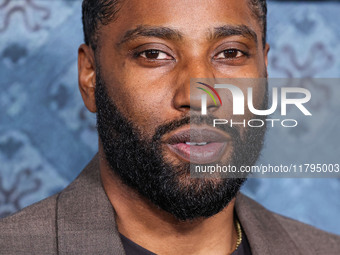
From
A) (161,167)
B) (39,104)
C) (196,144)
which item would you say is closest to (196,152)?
(196,144)

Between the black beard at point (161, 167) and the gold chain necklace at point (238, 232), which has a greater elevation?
the black beard at point (161, 167)

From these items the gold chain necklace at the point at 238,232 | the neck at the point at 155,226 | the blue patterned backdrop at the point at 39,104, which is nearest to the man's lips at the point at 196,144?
the neck at the point at 155,226

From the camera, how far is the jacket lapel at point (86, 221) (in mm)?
2162

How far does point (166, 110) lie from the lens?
2.17m

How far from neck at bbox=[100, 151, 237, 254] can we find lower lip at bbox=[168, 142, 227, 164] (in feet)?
0.80

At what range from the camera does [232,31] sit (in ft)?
7.47

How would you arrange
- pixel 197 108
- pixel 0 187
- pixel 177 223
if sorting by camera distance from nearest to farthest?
pixel 197 108 < pixel 177 223 < pixel 0 187

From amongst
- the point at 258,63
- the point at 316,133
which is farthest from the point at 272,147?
the point at 258,63

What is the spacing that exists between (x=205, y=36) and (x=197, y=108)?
26 cm

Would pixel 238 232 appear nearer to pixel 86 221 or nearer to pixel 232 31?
pixel 86 221

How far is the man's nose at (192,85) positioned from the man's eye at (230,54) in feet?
0.31

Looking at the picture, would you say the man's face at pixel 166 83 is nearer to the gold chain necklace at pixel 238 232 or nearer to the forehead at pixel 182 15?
the forehead at pixel 182 15

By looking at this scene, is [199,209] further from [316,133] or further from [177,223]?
[316,133]

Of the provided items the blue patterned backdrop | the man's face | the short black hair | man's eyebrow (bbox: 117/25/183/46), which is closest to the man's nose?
the man's face
